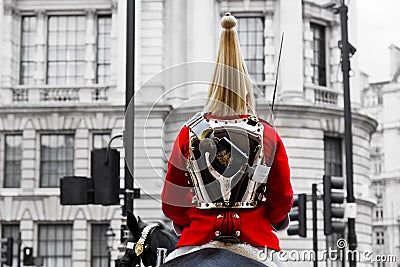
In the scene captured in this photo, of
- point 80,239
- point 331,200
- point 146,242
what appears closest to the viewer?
point 146,242

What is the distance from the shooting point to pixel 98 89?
122 feet

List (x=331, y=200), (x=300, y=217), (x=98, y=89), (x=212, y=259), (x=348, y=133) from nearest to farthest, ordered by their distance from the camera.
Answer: (x=212, y=259)
(x=331, y=200)
(x=300, y=217)
(x=348, y=133)
(x=98, y=89)

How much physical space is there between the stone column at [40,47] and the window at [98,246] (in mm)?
5850

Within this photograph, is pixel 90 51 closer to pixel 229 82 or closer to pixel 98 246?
pixel 98 246

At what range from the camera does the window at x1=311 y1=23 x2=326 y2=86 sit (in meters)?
38.6

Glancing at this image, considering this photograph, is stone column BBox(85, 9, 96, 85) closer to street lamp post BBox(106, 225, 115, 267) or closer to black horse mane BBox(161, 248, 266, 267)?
street lamp post BBox(106, 225, 115, 267)

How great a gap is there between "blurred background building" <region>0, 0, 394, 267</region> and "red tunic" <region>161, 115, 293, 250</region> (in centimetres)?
2991

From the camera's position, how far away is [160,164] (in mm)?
6621

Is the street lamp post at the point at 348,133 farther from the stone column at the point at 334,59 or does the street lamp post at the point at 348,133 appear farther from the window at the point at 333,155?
the stone column at the point at 334,59

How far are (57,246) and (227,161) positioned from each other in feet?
103

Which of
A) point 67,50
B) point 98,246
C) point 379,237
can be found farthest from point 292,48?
point 379,237

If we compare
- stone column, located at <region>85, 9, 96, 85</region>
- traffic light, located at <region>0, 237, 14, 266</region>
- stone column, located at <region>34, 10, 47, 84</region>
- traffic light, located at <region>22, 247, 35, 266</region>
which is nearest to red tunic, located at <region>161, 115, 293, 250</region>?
traffic light, located at <region>0, 237, 14, 266</region>

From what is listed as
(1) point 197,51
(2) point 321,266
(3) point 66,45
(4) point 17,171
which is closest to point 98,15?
(3) point 66,45

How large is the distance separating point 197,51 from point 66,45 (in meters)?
5.08
